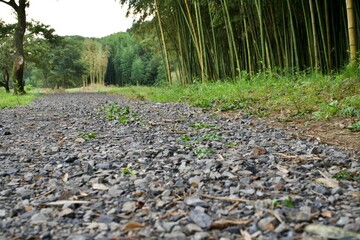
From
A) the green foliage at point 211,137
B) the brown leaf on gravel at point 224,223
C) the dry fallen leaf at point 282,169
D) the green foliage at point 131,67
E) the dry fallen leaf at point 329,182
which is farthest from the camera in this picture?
the green foliage at point 131,67

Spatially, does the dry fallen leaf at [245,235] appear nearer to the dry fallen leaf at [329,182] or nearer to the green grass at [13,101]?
the dry fallen leaf at [329,182]

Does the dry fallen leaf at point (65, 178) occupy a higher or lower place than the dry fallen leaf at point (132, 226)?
higher

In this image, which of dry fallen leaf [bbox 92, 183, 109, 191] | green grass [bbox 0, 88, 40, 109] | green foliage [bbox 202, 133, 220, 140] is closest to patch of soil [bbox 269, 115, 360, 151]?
green foliage [bbox 202, 133, 220, 140]

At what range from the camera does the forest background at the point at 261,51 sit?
16.4 ft

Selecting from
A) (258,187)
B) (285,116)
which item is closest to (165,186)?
(258,187)

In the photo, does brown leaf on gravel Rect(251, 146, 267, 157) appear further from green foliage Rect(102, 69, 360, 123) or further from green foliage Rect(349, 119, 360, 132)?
green foliage Rect(102, 69, 360, 123)

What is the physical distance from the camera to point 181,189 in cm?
176

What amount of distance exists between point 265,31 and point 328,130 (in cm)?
650

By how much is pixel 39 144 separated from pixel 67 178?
4.55 ft

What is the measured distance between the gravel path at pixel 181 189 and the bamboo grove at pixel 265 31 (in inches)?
161

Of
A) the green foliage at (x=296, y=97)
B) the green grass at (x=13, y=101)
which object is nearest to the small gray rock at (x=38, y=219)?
the green foliage at (x=296, y=97)

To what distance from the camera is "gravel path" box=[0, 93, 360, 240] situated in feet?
4.29

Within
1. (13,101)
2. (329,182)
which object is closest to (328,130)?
(329,182)

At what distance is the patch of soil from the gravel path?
0.68 ft
